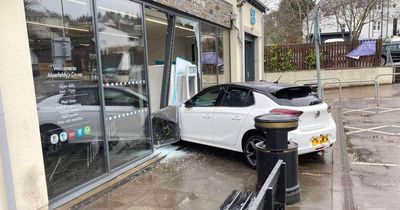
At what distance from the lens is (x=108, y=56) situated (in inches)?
223

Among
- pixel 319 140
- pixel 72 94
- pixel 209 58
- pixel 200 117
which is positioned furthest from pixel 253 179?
pixel 209 58

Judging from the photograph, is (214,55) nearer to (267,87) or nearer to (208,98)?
(208,98)

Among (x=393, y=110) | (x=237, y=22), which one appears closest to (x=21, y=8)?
(x=237, y=22)

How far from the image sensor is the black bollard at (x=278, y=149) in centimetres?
431

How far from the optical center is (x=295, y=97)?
6.03m

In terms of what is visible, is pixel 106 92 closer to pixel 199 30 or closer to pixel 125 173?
pixel 125 173

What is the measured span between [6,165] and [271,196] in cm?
276

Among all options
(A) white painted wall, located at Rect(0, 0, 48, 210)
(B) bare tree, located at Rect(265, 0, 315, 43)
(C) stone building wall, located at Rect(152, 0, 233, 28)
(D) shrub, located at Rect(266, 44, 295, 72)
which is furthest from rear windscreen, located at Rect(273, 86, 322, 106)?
(B) bare tree, located at Rect(265, 0, 315, 43)

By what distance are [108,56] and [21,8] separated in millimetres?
1825

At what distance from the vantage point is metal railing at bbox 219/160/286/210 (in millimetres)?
2740

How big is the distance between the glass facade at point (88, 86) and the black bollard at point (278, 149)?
8.02ft

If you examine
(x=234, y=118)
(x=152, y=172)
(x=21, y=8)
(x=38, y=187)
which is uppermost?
(x=21, y=8)

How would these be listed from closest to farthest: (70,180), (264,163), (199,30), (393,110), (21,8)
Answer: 1. (21,8)
2. (264,163)
3. (70,180)
4. (199,30)
5. (393,110)

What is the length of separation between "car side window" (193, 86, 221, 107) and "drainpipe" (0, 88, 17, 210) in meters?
3.83
